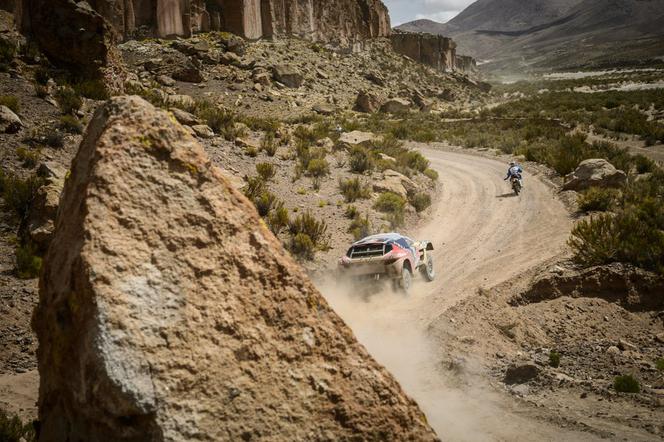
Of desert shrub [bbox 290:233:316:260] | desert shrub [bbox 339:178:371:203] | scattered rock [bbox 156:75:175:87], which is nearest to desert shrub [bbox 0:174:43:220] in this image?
desert shrub [bbox 290:233:316:260]

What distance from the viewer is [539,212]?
1833 centimetres

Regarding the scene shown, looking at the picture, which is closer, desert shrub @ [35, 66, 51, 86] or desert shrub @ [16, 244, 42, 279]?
desert shrub @ [16, 244, 42, 279]

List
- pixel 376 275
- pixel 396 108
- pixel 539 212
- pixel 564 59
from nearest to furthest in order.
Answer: pixel 376 275, pixel 539 212, pixel 396 108, pixel 564 59

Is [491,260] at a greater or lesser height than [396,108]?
lesser

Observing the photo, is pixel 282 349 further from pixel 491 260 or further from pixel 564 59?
pixel 564 59

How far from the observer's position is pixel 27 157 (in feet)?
42.0

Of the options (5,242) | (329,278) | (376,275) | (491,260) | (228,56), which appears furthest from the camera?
(228,56)

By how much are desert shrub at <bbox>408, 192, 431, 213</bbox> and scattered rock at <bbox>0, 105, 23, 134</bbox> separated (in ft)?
49.8

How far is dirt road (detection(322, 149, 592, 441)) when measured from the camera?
6.45 meters

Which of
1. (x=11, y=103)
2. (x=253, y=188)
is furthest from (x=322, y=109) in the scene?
(x=11, y=103)

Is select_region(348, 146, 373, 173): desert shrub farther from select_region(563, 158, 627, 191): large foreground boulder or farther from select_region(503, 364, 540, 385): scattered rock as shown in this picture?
select_region(503, 364, 540, 385): scattered rock

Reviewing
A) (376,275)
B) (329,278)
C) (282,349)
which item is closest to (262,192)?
(329,278)

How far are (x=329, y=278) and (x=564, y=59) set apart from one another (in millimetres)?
182405

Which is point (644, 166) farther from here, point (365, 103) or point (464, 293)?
point (365, 103)
